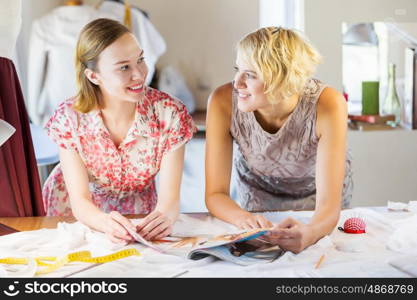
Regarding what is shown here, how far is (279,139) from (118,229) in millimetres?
454

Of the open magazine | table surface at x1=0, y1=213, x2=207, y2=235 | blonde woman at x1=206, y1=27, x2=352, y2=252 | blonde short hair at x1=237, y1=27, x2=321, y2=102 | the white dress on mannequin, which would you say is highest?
the white dress on mannequin

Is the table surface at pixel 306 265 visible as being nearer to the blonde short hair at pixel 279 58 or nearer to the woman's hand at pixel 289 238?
the woman's hand at pixel 289 238

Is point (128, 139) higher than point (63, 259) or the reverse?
higher

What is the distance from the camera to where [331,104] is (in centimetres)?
153

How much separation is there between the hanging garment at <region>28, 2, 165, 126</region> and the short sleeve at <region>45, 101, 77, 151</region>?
1907 mm

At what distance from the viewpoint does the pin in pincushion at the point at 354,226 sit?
1.39 metres

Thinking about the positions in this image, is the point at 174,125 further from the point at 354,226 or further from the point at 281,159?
the point at 354,226

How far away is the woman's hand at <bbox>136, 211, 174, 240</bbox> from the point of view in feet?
4.51

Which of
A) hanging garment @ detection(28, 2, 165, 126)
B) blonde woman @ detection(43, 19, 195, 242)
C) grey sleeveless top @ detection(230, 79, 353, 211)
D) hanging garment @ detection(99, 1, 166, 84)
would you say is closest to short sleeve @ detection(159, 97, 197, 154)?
blonde woman @ detection(43, 19, 195, 242)

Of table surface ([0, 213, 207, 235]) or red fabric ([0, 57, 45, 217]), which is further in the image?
red fabric ([0, 57, 45, 217])

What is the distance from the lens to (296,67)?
4.79ft

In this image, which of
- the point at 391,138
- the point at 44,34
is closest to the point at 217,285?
the point at 391,138

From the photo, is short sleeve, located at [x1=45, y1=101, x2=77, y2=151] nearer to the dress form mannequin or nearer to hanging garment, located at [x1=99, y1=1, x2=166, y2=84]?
the dress form mannequin

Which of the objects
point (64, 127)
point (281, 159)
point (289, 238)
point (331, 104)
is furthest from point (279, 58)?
point (64, 127)
